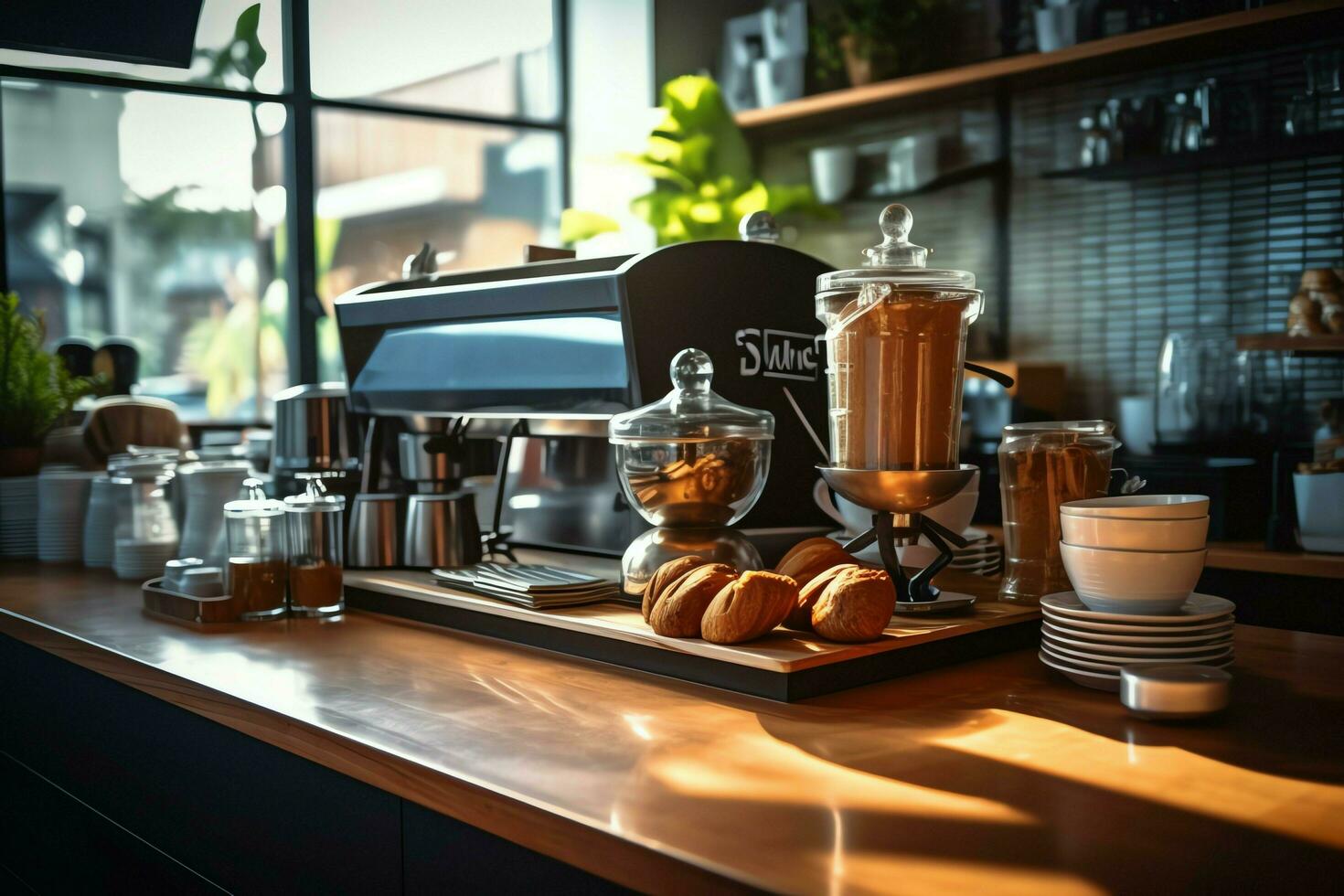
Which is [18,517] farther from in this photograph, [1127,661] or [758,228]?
[1127,661]

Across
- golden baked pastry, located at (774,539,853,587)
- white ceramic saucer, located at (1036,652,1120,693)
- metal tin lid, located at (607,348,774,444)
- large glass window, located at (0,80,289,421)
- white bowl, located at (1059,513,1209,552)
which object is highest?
large glass window, located at (0,80,289,421)

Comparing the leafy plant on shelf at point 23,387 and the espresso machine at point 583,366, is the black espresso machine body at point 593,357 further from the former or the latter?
the leafy plant on shelf at point 23,387

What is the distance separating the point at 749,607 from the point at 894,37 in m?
3.31

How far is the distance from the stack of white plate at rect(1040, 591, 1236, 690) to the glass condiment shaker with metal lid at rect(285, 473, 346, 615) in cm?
92

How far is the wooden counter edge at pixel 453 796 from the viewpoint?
687 millimetres

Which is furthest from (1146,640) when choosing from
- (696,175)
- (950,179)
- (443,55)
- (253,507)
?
(443,55)

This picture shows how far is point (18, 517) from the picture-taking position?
2.26m

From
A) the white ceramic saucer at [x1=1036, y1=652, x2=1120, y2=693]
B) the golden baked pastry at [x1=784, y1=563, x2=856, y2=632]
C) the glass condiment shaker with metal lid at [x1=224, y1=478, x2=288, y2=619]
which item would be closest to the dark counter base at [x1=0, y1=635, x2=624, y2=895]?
the glass condiment shaker with metal lid at [x1=224, y1=478, x2=288, y2=619]

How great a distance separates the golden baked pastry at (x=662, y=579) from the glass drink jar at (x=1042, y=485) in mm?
348

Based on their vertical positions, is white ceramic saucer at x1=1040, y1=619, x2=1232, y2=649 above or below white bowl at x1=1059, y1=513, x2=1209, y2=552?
below

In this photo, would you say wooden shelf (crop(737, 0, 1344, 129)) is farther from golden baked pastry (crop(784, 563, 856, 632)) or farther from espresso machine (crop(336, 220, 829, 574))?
golden baked pastry (crop(784, 563, 856, 632))

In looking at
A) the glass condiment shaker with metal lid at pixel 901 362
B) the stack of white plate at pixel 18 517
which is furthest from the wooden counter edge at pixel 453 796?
the stack of white plate at pixel 18 517

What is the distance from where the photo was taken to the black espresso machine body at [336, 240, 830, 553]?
1560 mm

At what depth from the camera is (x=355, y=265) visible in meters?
4.49
